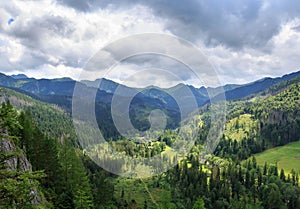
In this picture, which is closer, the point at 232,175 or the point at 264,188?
the point at 264,188

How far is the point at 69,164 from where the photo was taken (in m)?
54.2

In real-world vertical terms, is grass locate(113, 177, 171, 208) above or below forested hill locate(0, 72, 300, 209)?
below

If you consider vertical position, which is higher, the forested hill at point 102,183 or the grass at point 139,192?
the forested hill at point 102,183

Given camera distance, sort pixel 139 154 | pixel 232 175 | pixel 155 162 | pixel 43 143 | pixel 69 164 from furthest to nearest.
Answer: pixel 139 154 → pixel 155 162 → pixel 232 175 → pixel 69 164 → pixel 43 143

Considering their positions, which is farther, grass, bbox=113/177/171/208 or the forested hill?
grass, bbox=113/177/171/208

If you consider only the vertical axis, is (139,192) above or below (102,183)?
below

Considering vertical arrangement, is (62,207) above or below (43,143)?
below

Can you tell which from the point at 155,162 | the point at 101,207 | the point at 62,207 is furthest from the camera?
the point at 155,162

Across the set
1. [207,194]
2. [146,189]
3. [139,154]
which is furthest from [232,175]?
[139,154]

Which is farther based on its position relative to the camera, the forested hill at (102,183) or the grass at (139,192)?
the grass at (139,192)

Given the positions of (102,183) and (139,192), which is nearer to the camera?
(102,183)

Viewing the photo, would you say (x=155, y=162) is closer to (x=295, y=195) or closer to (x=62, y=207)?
(x=295, y=195)

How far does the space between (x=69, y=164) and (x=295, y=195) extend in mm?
105012

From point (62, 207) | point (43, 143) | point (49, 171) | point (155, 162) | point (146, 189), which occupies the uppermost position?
point (43, 143)
